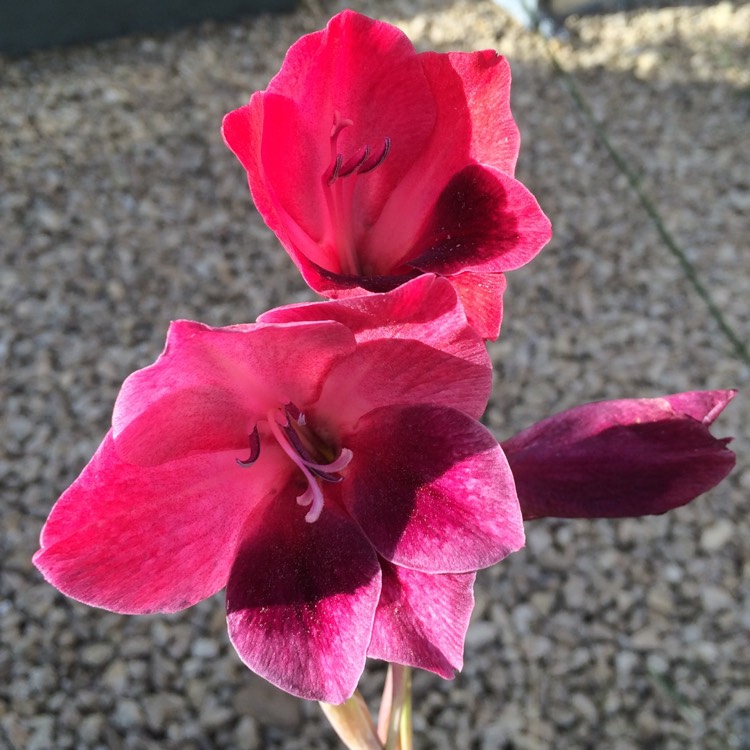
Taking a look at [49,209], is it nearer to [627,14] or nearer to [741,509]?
[741,509]

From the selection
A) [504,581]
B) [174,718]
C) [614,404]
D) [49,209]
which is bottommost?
[504,581]

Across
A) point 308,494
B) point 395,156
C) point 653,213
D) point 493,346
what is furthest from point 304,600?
point 653,213

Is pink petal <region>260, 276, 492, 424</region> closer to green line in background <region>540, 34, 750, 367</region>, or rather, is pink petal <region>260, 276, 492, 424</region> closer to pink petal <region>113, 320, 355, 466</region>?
pink petal <region>113, 320, 355, 466</region>

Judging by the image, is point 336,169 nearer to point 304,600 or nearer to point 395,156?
point 395,156

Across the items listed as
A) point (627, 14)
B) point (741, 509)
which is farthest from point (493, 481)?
point (627, 14)

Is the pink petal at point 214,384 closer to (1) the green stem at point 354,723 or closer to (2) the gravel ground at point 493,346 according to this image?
(1) the green stem at point 354,723

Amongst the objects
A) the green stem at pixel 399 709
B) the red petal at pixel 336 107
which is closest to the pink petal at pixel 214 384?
the red petal at pixel 336 107

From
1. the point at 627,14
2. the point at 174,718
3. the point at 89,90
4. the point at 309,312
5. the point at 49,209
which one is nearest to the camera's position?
the point at 309,312
